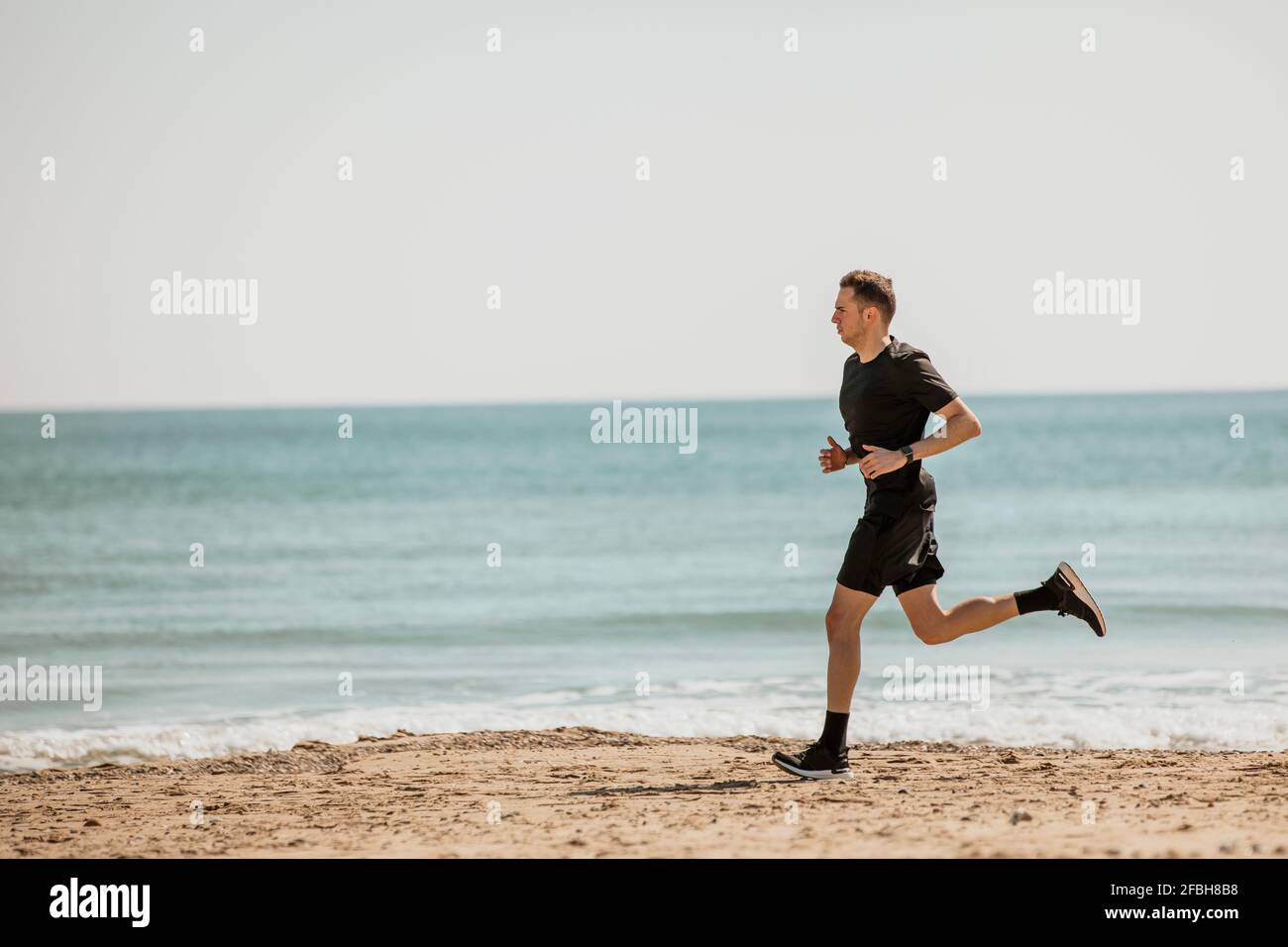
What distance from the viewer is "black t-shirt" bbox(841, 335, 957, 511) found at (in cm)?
526

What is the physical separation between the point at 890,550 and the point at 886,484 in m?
0.27

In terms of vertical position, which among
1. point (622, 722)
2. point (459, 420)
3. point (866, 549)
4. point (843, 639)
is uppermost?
point (459, 420)

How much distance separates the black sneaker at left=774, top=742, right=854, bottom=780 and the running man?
23cm

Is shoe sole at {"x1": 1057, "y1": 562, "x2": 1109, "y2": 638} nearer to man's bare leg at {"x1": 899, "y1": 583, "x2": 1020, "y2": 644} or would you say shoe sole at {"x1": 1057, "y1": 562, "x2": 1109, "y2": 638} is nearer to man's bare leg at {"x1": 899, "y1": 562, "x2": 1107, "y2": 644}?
A: man's bare leg at {"x1": 899, "y1": 562, "x2": 1107, "y2": 644}

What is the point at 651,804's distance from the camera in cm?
529

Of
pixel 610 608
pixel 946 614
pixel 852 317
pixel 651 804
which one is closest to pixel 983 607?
pixel 946 614

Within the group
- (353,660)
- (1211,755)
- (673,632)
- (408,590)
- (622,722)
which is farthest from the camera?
(408,590)

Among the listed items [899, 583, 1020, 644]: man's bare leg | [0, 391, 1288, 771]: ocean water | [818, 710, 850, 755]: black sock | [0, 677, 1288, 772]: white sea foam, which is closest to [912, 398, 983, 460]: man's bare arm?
[899, 583, 1020, 644]: man's bare leg

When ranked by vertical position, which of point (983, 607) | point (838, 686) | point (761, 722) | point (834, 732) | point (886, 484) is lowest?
point (761, 722)

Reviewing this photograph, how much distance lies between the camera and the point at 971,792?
5273 mm

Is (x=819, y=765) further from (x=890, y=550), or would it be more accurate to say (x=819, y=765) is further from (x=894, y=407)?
(x=894, y=407)
